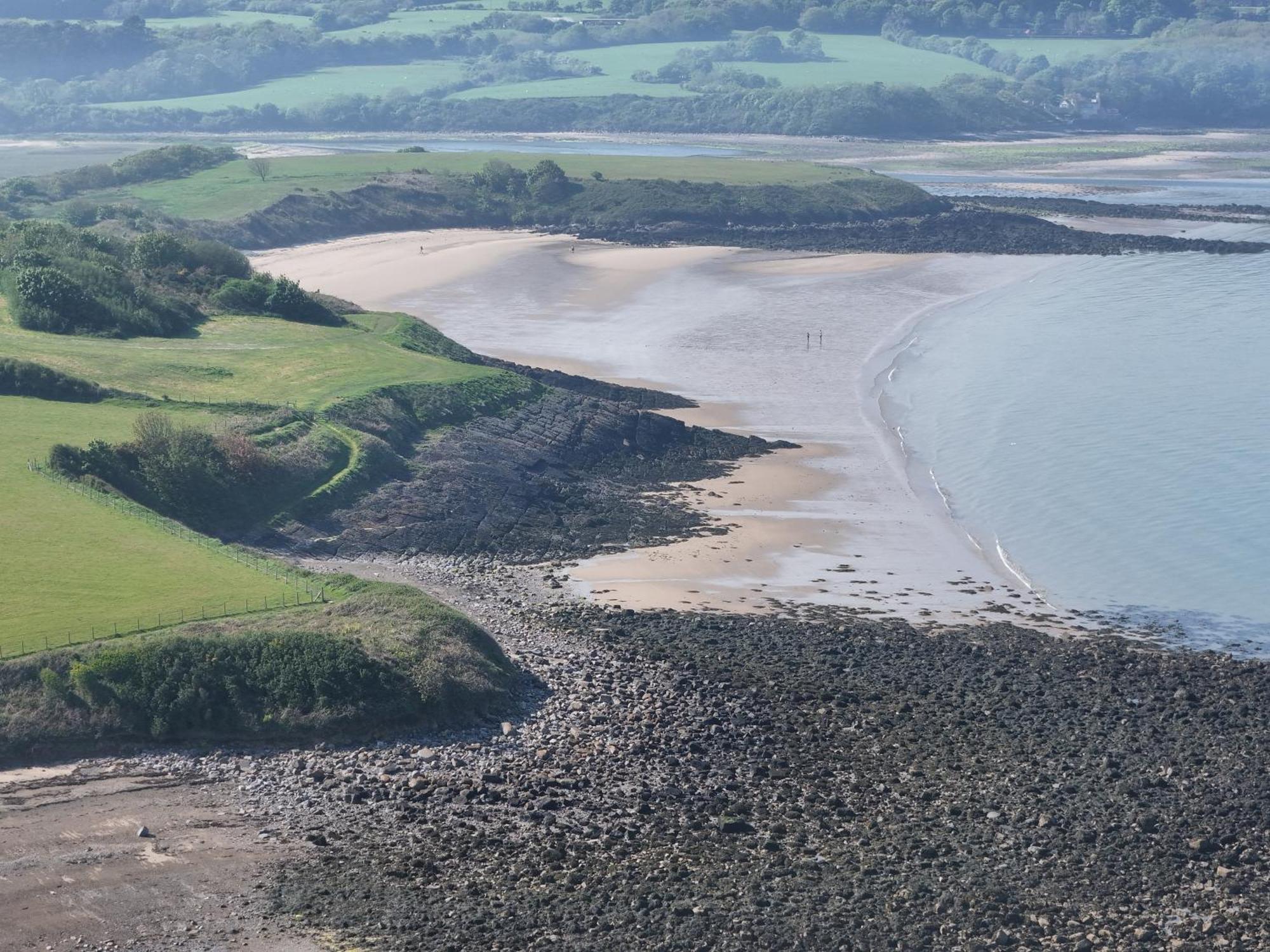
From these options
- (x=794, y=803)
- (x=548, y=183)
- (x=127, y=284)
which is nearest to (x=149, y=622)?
(x=794, y=803)

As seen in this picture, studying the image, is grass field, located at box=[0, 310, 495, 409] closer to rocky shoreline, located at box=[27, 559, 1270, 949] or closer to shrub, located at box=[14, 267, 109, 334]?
shrub, located at box=[14, 267, 109, 334]

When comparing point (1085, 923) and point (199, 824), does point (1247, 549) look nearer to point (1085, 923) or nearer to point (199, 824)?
point (1085, 923)

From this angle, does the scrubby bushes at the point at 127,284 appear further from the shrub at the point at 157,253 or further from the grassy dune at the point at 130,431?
the grassy dune at the point at 130,431

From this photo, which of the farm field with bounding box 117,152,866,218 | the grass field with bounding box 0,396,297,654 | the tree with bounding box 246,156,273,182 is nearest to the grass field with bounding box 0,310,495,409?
the grass field with bounding box 0,396,297,654

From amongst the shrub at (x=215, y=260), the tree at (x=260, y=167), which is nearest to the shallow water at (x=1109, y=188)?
the tree at (x=260, y=167)

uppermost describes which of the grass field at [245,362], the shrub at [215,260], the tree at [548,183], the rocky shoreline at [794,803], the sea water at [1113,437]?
the tree at [548,183]

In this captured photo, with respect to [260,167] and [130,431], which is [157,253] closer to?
[130,431]
